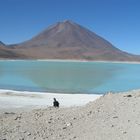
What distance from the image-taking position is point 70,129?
651cm

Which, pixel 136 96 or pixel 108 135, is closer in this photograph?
pixel 108 135

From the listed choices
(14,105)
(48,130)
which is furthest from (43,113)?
(14,105)

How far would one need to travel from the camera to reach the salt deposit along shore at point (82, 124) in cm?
617

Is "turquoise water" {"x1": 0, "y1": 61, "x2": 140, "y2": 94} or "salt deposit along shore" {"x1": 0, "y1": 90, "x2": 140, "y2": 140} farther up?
"turquoise water" {"x1": 0, "y1": 61, "x2": 140, "y2": 94}

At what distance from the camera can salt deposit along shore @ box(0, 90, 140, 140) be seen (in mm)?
6168

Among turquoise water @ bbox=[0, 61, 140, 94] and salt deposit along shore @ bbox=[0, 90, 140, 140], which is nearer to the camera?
salt deposit along shore @ bbox=[0, 90, 140, 140]

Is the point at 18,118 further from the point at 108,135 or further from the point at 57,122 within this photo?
the point at 108,135

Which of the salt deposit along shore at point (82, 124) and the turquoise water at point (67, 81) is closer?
the salt deposit along shore at point (82, 124)

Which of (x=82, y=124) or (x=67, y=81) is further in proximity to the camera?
(x=67, y=81)

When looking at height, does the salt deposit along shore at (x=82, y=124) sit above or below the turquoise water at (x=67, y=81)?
below

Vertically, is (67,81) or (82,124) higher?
(67,81)

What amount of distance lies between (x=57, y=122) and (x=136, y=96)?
2.51 metres

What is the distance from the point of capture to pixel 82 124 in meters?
6.73

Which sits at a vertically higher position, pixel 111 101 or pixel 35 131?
pixel 111 101
